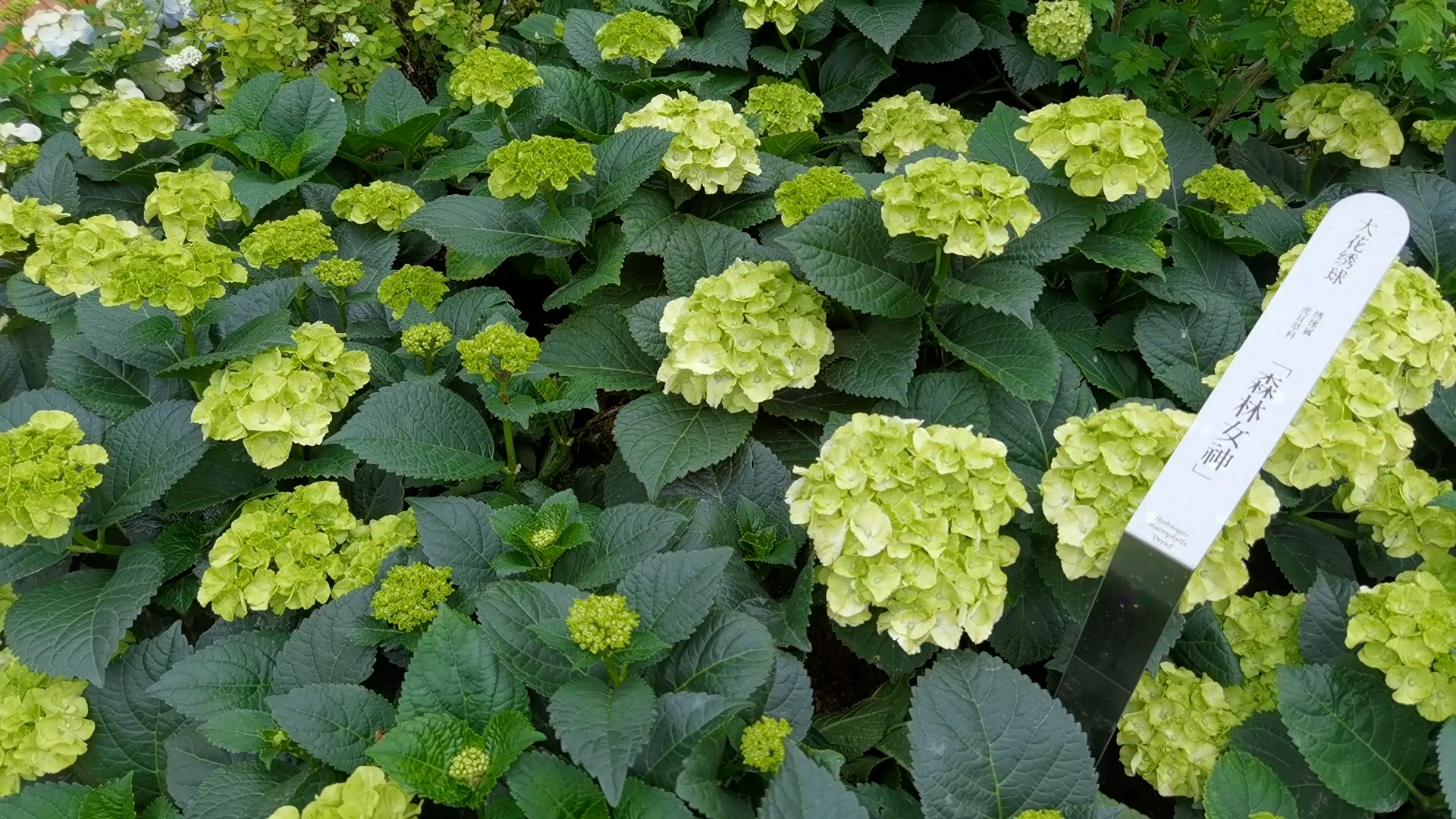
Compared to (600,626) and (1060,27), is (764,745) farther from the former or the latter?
(1060,27)

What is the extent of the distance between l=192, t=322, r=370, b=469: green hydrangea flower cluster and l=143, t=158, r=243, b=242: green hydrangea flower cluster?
659mm

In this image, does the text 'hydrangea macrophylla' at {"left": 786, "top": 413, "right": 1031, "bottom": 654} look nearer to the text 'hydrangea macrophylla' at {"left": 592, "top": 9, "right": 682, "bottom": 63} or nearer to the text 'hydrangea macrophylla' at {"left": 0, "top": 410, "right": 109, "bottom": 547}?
the text 'hydrangea macrophylla' at {"left": 0, "top": 410, "right": 109, "bottom": 547}

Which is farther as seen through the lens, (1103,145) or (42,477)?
(1103,145)

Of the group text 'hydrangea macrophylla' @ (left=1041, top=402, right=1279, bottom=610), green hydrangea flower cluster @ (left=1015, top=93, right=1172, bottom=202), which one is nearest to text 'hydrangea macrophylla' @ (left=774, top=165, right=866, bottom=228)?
green hydrangea flower cluster @ (left=1015, top=93, right=1172, bottom=202)

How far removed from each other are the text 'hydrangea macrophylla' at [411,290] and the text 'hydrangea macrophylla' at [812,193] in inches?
33.9

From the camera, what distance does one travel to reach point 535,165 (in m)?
2.22

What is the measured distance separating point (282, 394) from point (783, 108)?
152cm

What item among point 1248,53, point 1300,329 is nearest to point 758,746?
point 1300,329

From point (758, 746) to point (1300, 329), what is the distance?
39.7 inches

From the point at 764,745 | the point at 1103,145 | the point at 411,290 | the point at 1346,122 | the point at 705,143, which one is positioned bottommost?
the point at 764,745

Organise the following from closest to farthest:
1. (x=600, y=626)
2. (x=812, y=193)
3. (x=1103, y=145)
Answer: (x=600, y=626) → (x=1103, y=145) → (x=812, y=193)

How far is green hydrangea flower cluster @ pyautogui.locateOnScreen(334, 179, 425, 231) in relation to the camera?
2631 millimetres

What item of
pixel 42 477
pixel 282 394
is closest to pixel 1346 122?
pixel 282 394

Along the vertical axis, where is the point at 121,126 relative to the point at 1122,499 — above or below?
above
